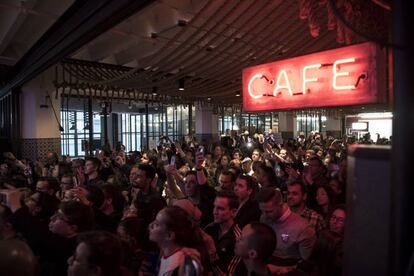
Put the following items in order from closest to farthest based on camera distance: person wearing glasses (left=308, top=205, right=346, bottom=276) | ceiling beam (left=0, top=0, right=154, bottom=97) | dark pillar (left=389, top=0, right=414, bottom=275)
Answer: dark pillar (left=389, top=0, right=414, bottom=275), person wearing glasses (left=308, top=205, right=346, bottom=276), ceiling beam (left=0, top=0, right=154, bottom=97)

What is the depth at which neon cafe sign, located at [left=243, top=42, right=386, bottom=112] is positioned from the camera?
2.58 m

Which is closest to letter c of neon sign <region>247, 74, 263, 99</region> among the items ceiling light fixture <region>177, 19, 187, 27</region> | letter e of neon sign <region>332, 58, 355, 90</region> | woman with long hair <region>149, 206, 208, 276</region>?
letter e of neon sign <region>332, 58, 355, 90</region>

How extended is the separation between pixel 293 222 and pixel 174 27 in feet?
14.2

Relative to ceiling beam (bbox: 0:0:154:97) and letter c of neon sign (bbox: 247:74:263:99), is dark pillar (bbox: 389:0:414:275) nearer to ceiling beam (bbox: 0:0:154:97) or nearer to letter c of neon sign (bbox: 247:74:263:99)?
letter c of neon sign (bbox: 247:74:263:99)

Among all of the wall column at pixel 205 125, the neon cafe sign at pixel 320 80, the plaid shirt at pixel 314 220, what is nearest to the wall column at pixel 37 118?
the wall column at pixel 205 125

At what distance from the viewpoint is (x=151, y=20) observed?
6316 mm

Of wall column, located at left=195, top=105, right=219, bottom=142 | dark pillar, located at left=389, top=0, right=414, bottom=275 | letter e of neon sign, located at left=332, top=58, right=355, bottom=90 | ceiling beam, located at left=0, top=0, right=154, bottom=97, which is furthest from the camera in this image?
wall column, located at left=195, top=105, right=219, bottom=142

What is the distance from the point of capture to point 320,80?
2893mm

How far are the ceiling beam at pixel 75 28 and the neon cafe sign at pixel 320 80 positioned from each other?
1.23m

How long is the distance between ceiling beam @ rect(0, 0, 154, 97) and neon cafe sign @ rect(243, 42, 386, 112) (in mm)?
1231

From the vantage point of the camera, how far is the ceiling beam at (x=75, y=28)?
3.62m

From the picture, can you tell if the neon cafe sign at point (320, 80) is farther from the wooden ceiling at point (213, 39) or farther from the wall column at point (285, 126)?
the wall column at point (285, 126)

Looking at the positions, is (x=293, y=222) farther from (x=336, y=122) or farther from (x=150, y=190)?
(x=336, y=122)

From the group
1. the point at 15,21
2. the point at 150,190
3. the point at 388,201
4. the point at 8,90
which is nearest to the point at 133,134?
the point at 8,90
